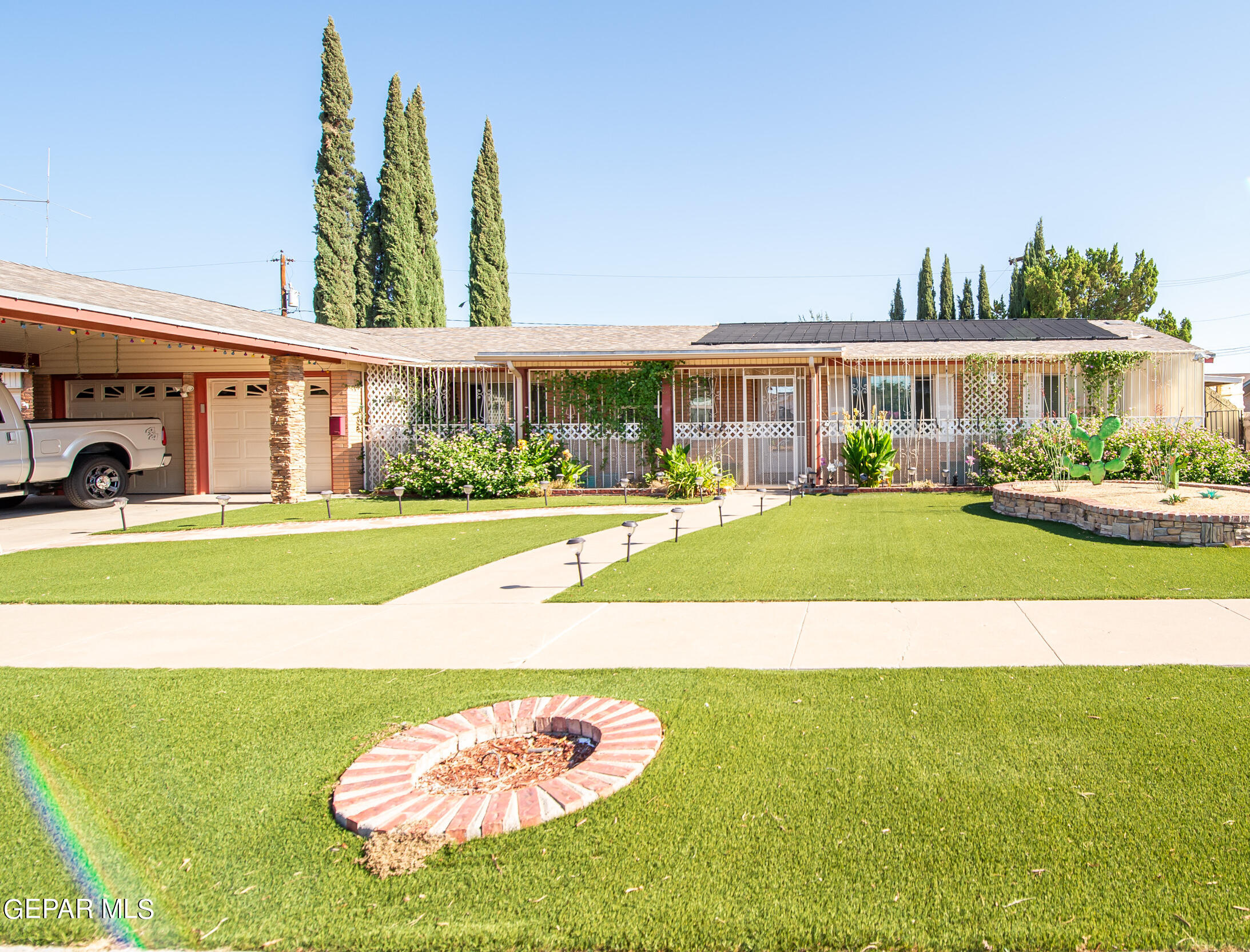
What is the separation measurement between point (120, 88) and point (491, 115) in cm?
1911

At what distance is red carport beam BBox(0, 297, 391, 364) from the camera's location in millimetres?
9086

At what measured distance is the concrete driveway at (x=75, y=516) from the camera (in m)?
10.2

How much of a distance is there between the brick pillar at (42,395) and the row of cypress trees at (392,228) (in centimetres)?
1183

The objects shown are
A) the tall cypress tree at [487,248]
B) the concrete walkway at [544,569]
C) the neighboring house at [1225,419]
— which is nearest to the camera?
the concrete walkway at [544,569]

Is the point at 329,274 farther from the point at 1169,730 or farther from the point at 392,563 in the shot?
the point at 1169,730

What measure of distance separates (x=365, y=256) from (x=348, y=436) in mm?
16543

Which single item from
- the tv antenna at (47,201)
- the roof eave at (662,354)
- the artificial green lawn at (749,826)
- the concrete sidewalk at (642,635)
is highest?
the tv antenna at (47,201)

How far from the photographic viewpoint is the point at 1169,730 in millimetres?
3223

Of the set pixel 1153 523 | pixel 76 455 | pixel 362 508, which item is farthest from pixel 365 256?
pixel 1153 523

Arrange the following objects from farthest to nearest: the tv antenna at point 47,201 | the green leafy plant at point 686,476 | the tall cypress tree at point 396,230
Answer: the tall cypress tree at point 396,230, the green leafy plant at point 686,476, the tv antenna at point 47,201

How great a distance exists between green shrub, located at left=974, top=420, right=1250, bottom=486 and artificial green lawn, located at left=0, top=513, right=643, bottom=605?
26.7 feet

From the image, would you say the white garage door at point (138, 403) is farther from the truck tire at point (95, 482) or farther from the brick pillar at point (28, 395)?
the truck tire at point (95, 482)

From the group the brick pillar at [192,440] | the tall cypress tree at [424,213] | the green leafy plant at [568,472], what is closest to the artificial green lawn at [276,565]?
the green leafy plant at [568,472]

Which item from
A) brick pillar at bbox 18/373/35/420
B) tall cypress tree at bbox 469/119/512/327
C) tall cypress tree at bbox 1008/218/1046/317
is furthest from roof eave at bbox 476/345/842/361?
tall cypress tree at bbox 1008/218/1046/317
